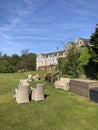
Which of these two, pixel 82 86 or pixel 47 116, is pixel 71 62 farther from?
pixel 47 116

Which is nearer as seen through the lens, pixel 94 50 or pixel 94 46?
pixel 94 46

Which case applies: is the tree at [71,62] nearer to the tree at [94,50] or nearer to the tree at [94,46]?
the tree at [94,50]

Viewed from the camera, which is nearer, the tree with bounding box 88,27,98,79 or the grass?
the grass

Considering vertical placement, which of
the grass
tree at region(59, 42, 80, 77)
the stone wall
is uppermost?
tree at region(59, 42, 80, 77)

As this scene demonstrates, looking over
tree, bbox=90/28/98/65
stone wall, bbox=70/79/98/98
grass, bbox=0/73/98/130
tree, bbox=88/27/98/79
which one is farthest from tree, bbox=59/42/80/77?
grass, bbox=0/73/98/130

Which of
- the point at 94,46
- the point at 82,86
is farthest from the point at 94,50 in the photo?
the point at 82,86

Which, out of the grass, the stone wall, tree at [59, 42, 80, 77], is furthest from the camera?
tree at [59, 42, 80, 77]

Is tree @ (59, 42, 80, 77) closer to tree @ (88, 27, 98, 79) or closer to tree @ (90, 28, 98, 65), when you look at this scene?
tree @ (88, 27, 98, 79)

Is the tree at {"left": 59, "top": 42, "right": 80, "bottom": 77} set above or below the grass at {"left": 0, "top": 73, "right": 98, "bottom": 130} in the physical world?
above

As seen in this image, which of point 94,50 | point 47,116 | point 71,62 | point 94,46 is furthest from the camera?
Result: point 71,62

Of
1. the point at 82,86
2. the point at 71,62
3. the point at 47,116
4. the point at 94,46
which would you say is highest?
the point at 94,46

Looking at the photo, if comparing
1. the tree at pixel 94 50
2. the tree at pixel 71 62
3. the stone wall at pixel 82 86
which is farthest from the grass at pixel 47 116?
the tree at pixel 71 62

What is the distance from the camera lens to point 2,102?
9.45m

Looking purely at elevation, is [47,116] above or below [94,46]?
below
